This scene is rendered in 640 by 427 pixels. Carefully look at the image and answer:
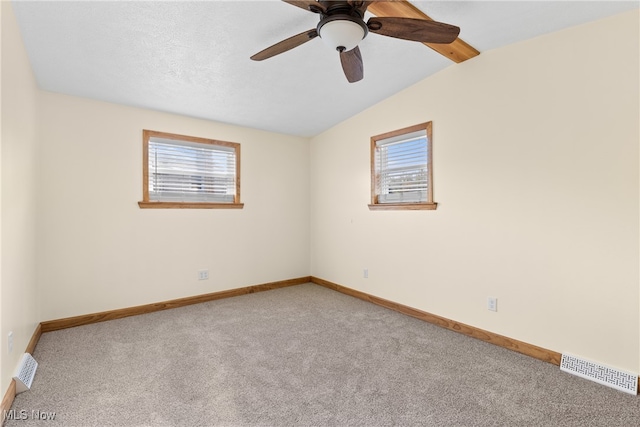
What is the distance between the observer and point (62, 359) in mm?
2398

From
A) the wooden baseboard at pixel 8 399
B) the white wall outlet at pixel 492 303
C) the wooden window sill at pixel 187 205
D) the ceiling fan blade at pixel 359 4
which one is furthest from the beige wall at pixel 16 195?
the white wall outlet at pixel 492 303

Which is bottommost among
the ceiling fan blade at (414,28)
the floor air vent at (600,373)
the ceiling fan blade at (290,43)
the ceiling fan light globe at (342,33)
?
the floor air vent at (600,373)

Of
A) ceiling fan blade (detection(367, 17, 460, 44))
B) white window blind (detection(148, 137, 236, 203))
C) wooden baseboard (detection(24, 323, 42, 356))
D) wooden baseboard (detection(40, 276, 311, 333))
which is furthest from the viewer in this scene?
white window blind (detection(148, 137, 236, 203))

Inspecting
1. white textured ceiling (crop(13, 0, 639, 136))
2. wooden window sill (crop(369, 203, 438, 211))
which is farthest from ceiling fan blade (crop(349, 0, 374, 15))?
wooden window sill (crop(369, 203, 438, 211))

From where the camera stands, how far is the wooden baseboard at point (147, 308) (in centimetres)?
302

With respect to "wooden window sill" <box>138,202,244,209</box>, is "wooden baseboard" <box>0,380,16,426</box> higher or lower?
lower

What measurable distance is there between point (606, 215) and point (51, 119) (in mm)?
4703

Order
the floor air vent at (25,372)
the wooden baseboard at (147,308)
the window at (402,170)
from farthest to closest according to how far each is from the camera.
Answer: the window at (402,170), the wooden baseboard at (147,308), the floor air vent at (25,372)

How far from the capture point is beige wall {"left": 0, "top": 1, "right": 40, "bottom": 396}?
1779 mm

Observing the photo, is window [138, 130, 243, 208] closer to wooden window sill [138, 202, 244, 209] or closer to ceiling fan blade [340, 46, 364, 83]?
wooden window sill [138, 202, 244, 209]

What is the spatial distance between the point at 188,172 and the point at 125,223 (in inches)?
35.8

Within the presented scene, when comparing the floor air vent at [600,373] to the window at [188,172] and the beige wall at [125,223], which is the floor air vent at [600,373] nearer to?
the beige wall at [125,223]

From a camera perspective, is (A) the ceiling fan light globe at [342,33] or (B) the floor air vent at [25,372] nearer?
(A) the ceiling fan light globe at [342,33]

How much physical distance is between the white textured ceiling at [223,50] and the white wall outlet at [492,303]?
2161mm
